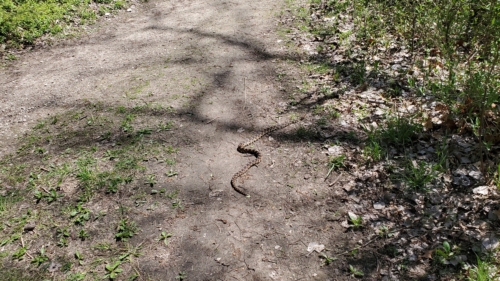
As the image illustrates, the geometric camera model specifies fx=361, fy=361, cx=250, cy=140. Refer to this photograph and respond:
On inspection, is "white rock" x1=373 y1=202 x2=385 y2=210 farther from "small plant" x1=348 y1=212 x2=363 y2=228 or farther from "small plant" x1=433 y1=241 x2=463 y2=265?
"small plant" x1=433 y1=241 x2=463 y2=265

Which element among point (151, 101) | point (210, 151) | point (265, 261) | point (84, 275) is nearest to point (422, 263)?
point (265, 261)

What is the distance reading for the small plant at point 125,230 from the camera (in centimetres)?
383

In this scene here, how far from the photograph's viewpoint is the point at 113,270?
3500 mm

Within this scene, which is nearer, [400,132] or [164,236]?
[164,236]

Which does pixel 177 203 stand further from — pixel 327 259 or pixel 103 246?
pixel 327 259

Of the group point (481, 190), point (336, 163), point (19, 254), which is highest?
point (481, 190)

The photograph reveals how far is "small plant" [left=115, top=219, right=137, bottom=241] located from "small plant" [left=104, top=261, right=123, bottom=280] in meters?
0.31

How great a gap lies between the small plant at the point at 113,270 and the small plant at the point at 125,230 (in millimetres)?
309

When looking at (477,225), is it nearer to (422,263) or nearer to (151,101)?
(422,263)

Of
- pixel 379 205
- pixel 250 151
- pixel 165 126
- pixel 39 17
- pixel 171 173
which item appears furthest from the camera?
pixel 39 17

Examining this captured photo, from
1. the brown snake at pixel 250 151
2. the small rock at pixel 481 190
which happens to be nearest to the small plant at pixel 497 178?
the small rock at pixel 481 190

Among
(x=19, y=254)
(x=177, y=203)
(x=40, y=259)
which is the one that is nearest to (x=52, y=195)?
(x=19, y=254)

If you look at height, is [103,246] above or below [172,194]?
below

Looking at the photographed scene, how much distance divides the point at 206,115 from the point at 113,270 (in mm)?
2798
